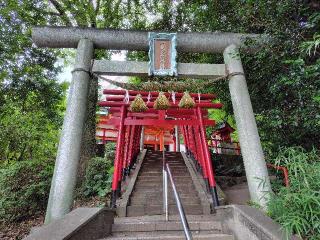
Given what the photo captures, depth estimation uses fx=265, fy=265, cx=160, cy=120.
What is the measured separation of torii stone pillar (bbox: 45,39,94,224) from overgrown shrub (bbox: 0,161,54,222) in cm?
229

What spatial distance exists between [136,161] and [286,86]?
733 cm

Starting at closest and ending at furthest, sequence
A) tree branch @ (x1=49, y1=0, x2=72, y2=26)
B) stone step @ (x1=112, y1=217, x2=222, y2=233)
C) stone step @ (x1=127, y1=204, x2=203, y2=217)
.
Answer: stone step @ (x1=112, y1=217, x2=222, y2=233) < stone step @ (x1=127, y1=204, x2=203, y2=217) < tree branch @ (x1=49, y1=0, x2=72, y2=26)

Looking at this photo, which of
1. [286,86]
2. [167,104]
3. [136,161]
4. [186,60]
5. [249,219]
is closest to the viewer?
[249,219]

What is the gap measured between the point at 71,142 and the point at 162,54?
3.04m

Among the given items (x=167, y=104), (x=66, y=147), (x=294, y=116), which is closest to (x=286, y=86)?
(x=294, y=116)

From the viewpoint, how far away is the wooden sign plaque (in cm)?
645

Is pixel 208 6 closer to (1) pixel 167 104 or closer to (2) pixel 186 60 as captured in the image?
(2) pixel 186 60

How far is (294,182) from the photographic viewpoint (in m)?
3.32

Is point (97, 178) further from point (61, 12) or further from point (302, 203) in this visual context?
point (302, 203)

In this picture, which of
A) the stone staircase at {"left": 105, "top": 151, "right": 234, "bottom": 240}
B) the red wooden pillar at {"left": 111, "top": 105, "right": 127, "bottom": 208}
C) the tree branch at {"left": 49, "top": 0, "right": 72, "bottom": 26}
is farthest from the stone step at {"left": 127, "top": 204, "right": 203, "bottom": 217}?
the tree branch at {"left": 49, "top": 0, "right": 72, "bottom": 26}

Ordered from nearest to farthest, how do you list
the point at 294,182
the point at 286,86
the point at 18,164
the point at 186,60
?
the point at 294,182
the point at 286,86
the point at 18,164
the point at 186,60

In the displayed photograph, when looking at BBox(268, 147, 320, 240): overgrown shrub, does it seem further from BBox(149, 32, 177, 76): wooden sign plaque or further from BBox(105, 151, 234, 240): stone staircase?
BBox(149, 32, 177, 76): wooden sign plaque

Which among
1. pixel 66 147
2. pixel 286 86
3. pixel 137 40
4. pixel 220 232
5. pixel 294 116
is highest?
pixel 137 40

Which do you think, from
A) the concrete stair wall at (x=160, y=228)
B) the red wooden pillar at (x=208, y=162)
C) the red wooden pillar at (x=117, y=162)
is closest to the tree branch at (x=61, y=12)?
the red wooden pillar at (x=117, y=162)
